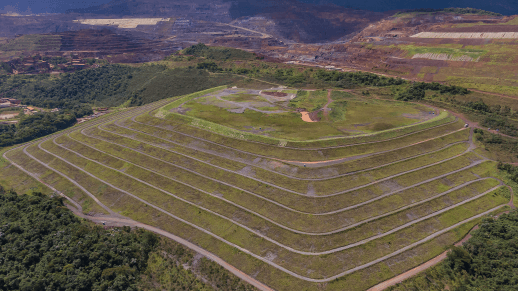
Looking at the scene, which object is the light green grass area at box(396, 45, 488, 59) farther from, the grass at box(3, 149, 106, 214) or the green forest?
the grass at box(3, 149, 106, 214)

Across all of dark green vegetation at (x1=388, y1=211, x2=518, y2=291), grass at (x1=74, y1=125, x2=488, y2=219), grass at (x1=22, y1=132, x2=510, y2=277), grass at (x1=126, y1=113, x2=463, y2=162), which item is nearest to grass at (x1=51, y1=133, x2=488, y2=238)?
grass at (x1=74, y1=125, x2=488, y2=219)

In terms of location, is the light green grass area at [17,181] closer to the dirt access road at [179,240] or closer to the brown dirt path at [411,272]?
the dirt access road at [179,240]

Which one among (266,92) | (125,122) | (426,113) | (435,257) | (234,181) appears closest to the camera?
(435,257)

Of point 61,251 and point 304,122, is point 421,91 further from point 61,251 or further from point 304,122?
point 61,251

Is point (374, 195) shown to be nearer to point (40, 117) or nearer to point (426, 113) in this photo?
point (426, 113)

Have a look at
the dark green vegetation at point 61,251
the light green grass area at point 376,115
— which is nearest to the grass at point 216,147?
the light green grass area at point 376,115

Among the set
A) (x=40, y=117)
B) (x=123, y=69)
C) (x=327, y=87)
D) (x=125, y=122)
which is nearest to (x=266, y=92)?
(x=327, y=87)
